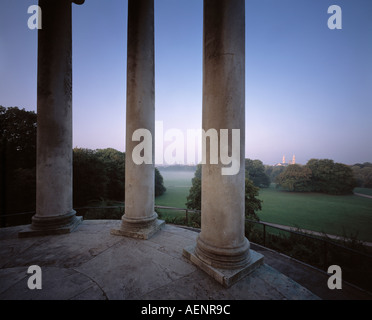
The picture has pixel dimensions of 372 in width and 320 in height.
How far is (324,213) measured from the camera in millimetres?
109000

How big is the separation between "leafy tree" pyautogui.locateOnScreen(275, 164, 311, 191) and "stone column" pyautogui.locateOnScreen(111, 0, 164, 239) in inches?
7070

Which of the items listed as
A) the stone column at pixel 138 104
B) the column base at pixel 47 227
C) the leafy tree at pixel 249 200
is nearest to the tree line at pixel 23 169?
the column base at pixel 47 227

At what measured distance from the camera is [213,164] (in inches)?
404

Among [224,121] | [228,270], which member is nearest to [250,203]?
[228,270]

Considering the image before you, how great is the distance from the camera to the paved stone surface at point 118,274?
335 inches

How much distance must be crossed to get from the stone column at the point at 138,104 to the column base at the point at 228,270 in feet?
20.4

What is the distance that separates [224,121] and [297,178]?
186494mm

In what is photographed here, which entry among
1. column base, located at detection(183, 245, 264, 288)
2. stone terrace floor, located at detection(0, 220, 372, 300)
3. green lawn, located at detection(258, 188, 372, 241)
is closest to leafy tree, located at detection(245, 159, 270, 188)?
green lawn, located at detection(258, 188, 372, 241)

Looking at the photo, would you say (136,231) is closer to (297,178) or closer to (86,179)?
(86,179)

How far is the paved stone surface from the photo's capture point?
27.9ft

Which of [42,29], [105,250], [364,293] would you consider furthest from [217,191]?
[42,29]

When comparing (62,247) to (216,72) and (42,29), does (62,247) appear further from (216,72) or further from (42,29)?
(42,29)

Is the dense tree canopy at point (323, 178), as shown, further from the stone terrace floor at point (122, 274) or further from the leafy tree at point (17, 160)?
the leafy tree at point (17, 160)

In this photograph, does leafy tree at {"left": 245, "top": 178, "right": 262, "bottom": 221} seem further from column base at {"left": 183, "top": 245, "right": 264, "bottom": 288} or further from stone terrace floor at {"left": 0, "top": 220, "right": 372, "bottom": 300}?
column base at {"left": 183, "top": 245, "right": 264, "bottom": 288}
